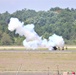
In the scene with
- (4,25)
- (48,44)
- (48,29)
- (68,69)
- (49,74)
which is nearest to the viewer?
(49,74)

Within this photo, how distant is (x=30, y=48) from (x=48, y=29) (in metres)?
76.5

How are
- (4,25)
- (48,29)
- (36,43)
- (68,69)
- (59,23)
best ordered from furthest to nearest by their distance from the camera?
(59,23)
(48,29)
(4,25)
(36,43)
(68,69)

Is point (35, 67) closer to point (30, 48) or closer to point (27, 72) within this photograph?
point (27, 72)

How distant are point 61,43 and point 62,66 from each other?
4209 centimetres

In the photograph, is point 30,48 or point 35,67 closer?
point 35,67

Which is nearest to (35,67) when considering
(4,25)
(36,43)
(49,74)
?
(49,74)

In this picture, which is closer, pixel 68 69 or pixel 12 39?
pixel 68 69

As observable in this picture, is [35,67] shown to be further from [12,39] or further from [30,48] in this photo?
[12,39]

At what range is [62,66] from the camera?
2459 inches

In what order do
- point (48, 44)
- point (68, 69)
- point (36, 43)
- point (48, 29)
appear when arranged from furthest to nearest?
point (48, 29) < point (48, 44) < point (36, 43) < point (68, 69)

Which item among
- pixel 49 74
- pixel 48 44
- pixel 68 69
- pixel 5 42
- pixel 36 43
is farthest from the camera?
pixel 5 42

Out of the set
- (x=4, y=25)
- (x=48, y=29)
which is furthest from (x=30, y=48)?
(x=48, y=29)

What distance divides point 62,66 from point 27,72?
7.06 meters

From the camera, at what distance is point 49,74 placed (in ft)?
177
